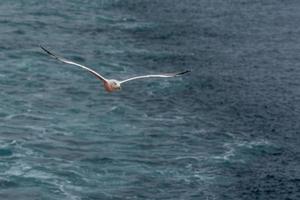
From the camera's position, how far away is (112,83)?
4892 inches
